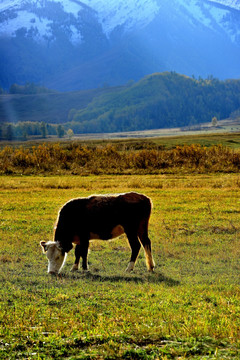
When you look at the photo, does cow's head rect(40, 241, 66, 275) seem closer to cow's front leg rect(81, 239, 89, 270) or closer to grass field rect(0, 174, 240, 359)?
grass field rect(0, 174, 240, 359)

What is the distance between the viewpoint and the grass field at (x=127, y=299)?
6.68 metres

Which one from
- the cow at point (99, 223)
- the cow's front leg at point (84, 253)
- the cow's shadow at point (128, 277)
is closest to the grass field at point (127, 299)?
the cow's shadow at point (128, 277)

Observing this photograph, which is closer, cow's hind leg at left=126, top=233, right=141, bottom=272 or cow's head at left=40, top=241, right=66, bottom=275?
cow's head at left=40, top=241, right=66, bottom=275

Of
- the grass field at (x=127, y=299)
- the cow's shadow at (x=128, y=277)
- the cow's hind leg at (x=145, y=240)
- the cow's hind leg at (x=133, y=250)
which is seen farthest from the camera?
the cow's hind leg at (x=145, y=240)

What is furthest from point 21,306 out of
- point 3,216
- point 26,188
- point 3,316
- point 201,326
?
point 26,188

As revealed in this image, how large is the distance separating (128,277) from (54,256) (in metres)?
2.07

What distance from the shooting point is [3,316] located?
8.20m

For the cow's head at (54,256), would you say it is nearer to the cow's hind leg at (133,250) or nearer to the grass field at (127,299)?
the grass field at (127,299)

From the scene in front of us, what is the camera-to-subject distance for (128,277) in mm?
11922

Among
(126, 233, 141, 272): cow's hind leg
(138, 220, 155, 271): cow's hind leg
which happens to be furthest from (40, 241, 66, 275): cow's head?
(138, 220, 155, 271): cow's hind leg

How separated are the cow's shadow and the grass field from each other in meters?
0.03

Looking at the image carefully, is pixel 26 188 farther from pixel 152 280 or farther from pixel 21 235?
pixel 152 280

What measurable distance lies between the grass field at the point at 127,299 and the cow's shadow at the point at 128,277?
27 millimetres

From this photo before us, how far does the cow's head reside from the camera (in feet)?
38.4
